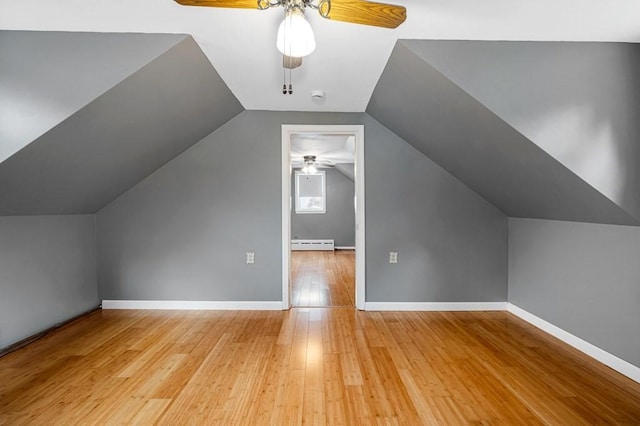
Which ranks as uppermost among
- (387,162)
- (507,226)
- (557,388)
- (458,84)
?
(458,84)

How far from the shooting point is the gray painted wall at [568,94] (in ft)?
6.64

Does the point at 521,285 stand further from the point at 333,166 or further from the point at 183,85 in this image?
the point at 333,166

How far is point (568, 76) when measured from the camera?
82.2 inches

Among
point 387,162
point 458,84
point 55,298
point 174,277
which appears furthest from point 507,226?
point 55,298

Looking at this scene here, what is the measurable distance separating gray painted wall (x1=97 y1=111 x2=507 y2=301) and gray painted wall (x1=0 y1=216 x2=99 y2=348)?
0.18 meters

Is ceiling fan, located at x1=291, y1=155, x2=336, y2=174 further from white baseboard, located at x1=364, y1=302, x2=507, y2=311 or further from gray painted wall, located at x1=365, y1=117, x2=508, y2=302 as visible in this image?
white baseboard, located at x1=364, y1=302, x2=507, y2=311

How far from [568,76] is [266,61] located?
2.07m

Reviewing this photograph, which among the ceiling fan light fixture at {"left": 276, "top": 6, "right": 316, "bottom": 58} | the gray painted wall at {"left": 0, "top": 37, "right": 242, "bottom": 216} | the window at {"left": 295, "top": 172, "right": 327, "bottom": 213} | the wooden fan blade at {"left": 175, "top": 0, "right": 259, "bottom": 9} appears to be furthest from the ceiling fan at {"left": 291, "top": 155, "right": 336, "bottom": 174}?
the wooden fan blade at {"left": 175, "top": 0, "right": 259, "bottom": 9}

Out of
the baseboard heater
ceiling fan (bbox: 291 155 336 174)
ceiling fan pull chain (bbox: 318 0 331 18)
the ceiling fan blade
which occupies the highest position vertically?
ceiling fan (bbox: 291 155 336 174)

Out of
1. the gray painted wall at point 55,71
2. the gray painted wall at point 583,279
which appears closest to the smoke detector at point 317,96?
the gray painted wall at point 55,71

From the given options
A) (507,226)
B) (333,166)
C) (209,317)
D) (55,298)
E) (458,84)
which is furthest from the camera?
(333,166)

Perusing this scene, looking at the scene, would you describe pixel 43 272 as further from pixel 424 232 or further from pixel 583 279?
pixel 583 279

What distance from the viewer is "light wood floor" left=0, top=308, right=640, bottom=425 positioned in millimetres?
1751

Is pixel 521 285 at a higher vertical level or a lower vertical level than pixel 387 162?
lower
